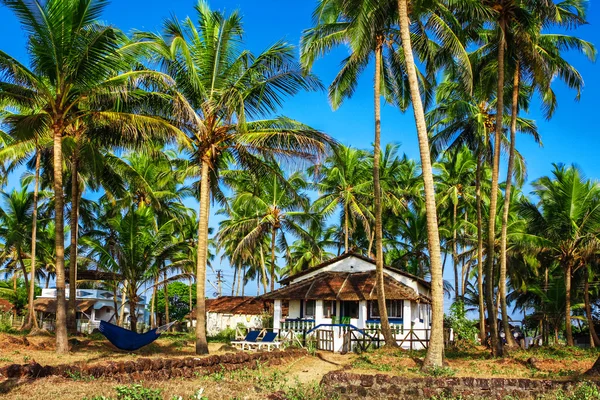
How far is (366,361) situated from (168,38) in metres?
10.8

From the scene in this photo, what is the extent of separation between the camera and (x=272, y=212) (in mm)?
32625

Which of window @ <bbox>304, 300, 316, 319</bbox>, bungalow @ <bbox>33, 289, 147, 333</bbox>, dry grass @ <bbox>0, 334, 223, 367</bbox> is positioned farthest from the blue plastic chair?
bungalow @ <bbox>33, 289, 147, 333</bbox>

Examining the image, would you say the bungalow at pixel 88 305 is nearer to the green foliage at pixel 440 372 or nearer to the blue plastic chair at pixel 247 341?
the blue plastic chair at pixel 247 341

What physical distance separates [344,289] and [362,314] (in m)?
1.30

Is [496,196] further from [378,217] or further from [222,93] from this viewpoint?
[222,93]

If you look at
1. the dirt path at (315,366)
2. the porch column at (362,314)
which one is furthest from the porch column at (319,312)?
the dirt path at (315,366)

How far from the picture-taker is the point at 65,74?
48.5 ft

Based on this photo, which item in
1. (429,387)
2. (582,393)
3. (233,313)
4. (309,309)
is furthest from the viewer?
(233,313)

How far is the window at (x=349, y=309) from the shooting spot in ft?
83.4

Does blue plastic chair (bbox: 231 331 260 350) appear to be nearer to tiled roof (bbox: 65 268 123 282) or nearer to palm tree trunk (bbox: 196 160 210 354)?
palm tree trunk (bbox: 196 160 210 354)

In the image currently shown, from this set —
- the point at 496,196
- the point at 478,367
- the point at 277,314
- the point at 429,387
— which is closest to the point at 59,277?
the point at 429,387

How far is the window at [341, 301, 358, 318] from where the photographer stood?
2542 centimetres

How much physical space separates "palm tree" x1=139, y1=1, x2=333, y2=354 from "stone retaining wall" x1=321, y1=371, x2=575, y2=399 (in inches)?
276

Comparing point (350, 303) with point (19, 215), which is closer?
point (350, 303)
